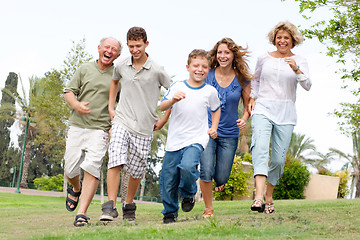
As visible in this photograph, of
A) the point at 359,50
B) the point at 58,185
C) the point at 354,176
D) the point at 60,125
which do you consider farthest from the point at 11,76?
the point at 359,50

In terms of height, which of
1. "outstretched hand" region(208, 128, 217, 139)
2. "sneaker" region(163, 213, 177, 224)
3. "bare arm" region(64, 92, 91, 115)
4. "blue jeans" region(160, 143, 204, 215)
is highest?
"bare arm" region(64, 92, 91, 115)

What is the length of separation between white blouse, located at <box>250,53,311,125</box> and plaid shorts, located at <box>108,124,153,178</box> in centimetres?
173

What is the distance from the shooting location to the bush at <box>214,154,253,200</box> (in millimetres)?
27188

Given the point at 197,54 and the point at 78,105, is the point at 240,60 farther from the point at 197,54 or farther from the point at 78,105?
the point at 78,105

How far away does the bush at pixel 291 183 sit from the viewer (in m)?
29.8

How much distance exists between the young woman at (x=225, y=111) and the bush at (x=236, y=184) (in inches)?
783

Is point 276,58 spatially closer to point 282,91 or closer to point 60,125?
point 282,91

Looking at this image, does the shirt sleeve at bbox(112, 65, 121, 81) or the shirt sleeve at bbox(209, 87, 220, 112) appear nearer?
the shirt sleeve at bbox(209, 87, 220, 112)

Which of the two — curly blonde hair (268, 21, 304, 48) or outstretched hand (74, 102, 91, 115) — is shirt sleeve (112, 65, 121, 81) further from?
curly blonde hair (268, 21, 304, 48)

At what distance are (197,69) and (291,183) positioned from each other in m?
24.5

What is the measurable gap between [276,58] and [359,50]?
664cm

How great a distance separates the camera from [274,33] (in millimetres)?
7535

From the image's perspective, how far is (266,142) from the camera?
7.29m

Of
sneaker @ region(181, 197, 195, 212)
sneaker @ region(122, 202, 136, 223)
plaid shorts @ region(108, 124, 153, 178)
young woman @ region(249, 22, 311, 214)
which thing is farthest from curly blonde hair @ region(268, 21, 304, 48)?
sneaker @ region(122, 202, 136, 223)
